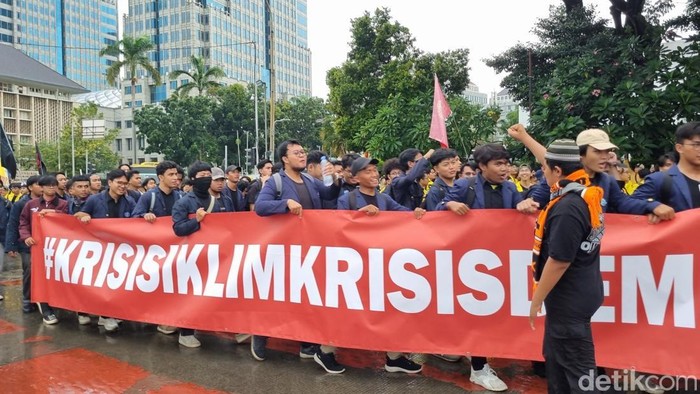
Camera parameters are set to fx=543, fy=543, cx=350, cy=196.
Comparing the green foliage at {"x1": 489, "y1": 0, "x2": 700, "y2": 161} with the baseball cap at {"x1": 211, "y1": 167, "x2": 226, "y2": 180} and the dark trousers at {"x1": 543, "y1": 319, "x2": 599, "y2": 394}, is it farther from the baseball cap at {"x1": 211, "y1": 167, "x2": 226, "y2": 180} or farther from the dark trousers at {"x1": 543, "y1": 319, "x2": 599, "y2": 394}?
the dark trousers at {"x1": 543, "y1": 319, "x2": 599, "y2": 394}

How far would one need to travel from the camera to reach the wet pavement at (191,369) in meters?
4.20

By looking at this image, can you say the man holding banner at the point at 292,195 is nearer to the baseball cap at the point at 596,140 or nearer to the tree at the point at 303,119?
the baseball cap at the point at 596,140

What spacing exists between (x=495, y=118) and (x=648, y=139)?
10.3 metres

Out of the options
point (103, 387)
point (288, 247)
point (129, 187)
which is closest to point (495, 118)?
point (129, 187)

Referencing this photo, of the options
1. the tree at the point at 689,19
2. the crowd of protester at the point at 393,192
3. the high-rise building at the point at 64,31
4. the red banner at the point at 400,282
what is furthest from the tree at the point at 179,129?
the high-rise building at the point at 64,31

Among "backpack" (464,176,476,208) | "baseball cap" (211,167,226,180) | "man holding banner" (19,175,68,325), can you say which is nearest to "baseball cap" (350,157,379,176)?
"backpack" (464,176,476,208)

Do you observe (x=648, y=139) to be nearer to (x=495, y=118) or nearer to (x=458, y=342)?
(x=458, y=342)

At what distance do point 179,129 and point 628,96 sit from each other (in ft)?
145

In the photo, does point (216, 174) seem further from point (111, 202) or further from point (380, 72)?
point (380, 72)

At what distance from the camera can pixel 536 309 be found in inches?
111

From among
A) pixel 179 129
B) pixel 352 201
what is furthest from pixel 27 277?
pixel 179 129

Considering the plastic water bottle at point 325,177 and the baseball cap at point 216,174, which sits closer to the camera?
the plastic water bottle at point 325,177

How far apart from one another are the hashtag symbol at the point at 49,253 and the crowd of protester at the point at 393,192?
241 mm

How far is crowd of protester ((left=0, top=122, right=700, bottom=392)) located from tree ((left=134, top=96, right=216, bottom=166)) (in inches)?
1632
